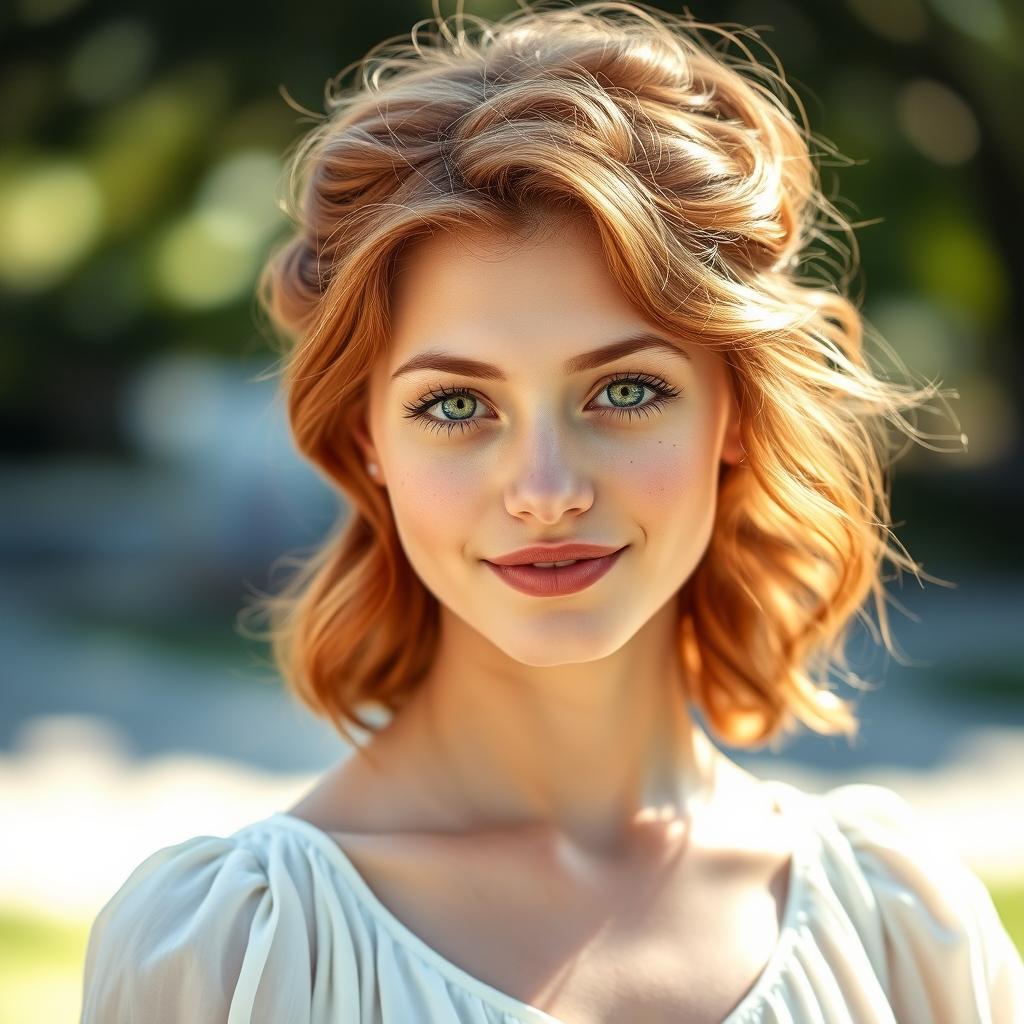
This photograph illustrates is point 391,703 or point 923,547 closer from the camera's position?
point 391,703

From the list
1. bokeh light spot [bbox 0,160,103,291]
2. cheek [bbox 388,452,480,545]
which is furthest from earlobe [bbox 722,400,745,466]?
bokeh light spot [bbox 0,160,103,291]

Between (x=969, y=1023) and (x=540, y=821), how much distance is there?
58 centimetres

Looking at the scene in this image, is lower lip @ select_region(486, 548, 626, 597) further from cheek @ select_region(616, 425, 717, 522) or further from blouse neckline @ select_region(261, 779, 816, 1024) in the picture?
blouse neckline @ select_region(261, 779, 816, 1024)

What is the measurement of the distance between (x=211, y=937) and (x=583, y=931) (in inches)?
17.5

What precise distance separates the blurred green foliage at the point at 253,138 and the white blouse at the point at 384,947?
6.98 m

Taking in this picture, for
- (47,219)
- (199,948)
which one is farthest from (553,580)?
(47,219)

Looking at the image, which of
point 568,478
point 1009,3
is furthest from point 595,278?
point 1009,3

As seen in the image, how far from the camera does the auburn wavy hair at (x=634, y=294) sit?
170 cm

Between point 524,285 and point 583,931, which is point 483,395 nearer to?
point 524,285

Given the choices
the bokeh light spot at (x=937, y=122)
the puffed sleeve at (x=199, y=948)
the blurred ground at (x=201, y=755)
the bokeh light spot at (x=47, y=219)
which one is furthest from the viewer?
the bokeh light spot at (x=47, y=219)

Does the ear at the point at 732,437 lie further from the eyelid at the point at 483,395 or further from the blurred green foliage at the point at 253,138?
the blurred green foliage at the point at 253,138

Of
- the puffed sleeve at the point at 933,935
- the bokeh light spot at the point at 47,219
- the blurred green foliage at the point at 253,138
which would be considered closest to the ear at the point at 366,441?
the puffed sleeve at the point at 933,935

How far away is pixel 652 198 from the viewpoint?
169cm

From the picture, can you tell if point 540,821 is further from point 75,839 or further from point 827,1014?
point 75,839
